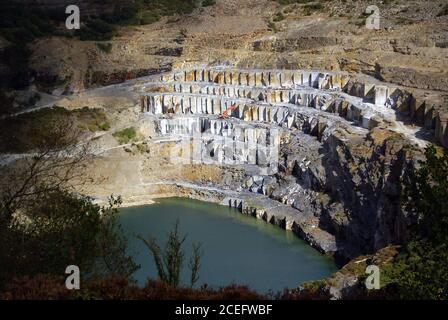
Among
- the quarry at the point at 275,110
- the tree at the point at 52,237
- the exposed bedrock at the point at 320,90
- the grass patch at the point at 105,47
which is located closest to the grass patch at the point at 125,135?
the quarry at the point at 275,110

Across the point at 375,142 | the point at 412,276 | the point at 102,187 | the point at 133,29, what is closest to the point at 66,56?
the point at 133,29

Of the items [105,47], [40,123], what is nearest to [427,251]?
[40,123]

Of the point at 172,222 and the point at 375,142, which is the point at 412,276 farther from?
the point at 172,222

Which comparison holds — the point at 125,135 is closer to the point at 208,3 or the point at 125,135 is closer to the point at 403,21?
the point at 403,21

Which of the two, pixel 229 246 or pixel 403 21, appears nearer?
pixel 229 246
